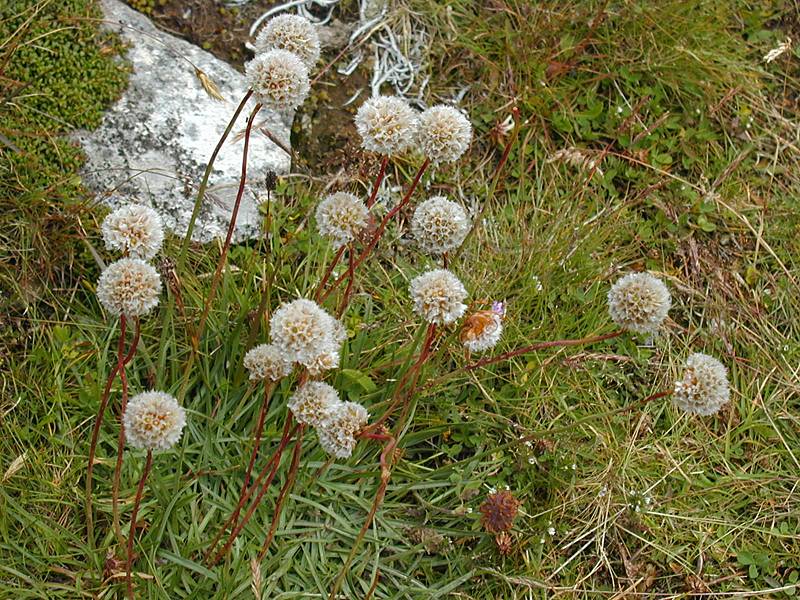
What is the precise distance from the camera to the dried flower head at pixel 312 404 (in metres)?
2.27

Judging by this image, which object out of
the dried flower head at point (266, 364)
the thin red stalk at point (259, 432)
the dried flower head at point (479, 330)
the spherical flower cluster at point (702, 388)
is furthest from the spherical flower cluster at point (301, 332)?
the spherical flower cluster at point (702, 388)

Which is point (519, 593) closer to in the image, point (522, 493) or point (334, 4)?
point (522, 493)

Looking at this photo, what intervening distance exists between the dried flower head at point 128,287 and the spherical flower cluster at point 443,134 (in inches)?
32.7

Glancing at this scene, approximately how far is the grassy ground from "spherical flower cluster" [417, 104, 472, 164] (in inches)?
30.2

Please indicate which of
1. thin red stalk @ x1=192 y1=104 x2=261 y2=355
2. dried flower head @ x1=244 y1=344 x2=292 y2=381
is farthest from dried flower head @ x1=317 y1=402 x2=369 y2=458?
thin red stalk @ x1=192 y1=104 x2=261 y2=355

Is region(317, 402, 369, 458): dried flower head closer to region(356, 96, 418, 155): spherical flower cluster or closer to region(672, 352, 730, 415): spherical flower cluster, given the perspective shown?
region(356, 96, 418, 155): spherical flower cluster

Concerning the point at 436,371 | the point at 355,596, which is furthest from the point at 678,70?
the point at 355,596

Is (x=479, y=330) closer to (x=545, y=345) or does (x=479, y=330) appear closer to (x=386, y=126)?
(x=545, y=345)

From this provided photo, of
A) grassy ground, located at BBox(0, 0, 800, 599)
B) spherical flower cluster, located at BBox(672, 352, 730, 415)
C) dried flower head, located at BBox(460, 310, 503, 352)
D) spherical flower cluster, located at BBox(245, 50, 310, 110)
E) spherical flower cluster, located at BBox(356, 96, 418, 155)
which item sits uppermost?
spherical flower cluster, located at BBox(245, 50, 310, 110)

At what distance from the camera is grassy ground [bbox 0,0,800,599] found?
2.92 m

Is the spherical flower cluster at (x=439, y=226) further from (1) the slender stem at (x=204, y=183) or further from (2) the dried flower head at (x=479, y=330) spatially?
(1) the slender stem at (x=204, y=183)

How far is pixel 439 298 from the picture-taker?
2.40 metres

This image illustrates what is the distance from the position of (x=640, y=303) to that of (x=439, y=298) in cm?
60

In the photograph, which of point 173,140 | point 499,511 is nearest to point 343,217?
point 499,511
